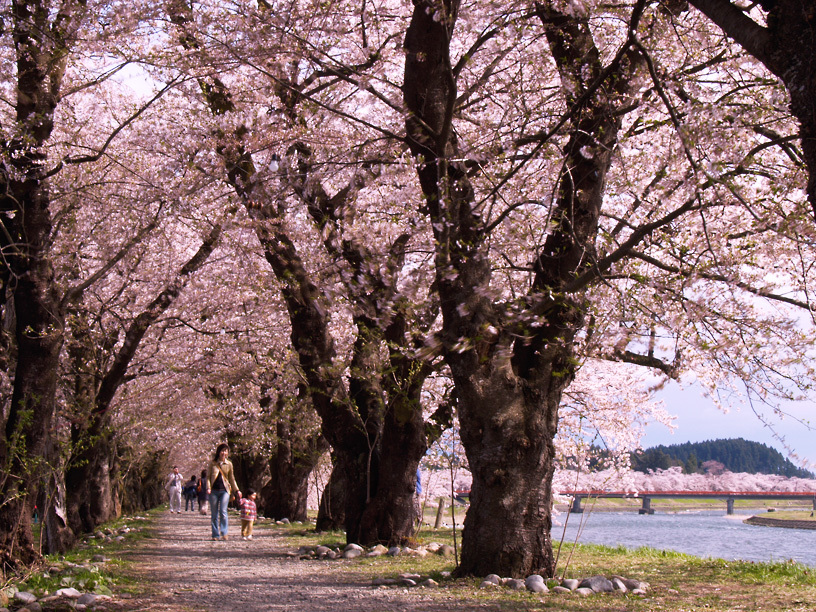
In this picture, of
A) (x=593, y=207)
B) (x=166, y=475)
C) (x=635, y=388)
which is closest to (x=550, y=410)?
(x=593, y=207)

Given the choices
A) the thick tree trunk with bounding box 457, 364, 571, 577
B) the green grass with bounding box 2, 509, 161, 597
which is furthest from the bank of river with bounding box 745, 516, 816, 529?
the green grass with bounding box 2, 509, 161, 597

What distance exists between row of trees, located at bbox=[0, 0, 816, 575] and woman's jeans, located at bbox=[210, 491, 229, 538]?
237cm

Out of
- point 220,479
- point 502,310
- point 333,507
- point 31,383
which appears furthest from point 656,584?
point 333,507

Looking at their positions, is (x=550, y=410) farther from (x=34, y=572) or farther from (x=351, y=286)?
(x=34, y=572)

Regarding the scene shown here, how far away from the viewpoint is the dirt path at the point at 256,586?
17.1ft

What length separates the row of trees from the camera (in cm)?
607

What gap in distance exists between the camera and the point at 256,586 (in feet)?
21.1

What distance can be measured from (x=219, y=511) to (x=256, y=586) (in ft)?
20.6

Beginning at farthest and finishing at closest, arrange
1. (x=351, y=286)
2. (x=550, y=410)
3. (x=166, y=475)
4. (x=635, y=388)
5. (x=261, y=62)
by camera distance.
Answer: (x=166, y=475) < (x=635, y=388) < (x=351, y=286) < (x=261, y=62) < (x=550, y=410)

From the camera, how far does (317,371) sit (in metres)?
9.29

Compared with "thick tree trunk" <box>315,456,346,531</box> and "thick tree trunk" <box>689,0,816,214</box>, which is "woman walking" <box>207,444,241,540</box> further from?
"thick tree trunk" <box>689,0,816,214</box>

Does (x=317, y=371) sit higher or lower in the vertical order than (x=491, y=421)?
higher

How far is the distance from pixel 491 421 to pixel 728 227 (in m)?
4.66

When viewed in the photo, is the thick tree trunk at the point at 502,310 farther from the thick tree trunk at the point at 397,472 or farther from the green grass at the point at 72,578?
the green grass at the point at 72,578
